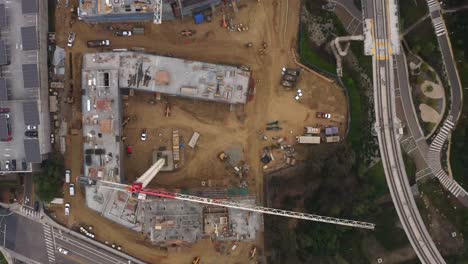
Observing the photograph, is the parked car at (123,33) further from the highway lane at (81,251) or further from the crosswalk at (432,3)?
the crosswalk at (432,3)

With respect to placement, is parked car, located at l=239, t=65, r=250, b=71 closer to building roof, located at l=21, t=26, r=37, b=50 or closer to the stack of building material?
the stack of building material

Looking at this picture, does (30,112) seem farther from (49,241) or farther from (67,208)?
(49,241)

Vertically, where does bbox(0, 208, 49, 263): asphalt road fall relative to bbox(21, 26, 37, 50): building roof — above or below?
below

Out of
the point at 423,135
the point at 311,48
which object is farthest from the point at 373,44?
the point at 423,135

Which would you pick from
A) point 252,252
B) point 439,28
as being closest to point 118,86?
point 252,252

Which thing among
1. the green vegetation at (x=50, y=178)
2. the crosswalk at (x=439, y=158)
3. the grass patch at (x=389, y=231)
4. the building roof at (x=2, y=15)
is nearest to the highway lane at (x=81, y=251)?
the green vegetation at (x=50, y=178)

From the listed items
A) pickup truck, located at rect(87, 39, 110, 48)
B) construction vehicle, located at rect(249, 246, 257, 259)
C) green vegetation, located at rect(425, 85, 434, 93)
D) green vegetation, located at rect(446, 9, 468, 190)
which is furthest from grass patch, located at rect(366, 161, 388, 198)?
pickup truck, located at rect(87, 39, 110, 48)

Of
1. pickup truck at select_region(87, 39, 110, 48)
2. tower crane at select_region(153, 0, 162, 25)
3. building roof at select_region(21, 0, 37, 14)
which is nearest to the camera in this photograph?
tower crane at select_region(153, 0, 162, 25)
